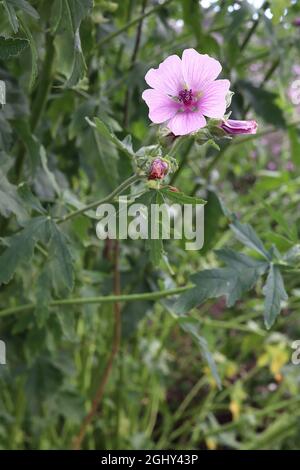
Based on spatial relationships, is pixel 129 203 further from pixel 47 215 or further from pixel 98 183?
pixel 98 183

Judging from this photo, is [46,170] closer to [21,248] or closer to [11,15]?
[21,248]

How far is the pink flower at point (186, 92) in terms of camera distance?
0.47 metres

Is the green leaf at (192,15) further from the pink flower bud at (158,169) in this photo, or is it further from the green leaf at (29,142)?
the pink flower bud at (158,169)

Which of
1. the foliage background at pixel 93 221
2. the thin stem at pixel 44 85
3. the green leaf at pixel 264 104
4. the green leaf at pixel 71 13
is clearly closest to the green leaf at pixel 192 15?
the foliage background at pixel 93 221

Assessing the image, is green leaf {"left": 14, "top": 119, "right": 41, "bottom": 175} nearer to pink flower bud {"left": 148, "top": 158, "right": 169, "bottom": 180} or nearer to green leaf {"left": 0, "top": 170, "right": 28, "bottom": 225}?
green leaf {"left": 0, "top": 170, "right": 28, "bottom": 225}

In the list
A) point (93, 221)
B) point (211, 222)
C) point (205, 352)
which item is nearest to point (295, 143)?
point (211, 222)

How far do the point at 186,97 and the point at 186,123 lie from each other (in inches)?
1.0

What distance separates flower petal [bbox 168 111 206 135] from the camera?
1.54 ft

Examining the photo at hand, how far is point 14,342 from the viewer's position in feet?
3.28

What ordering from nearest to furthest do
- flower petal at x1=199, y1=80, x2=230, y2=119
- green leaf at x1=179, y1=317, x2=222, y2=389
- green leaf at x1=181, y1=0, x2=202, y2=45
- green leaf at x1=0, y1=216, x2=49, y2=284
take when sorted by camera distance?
flower petal at x1=199, y1=80, x2=230, y2=119 → green leaf at x1=0, y1=216, x2=49, y2=284 → green leaf at x1=179, y1=317, x2=222, y2=389 → green leaf at x1=181, y1=0, x2=202, y2=45

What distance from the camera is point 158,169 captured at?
0.49 meters

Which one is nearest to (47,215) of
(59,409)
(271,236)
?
(271,236)

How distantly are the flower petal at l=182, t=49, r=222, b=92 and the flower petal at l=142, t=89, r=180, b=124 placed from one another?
2 centimetres

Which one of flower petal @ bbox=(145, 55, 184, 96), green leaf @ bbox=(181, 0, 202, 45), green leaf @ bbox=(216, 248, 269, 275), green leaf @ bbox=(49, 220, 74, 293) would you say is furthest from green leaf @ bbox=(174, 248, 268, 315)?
green leaf @ bbox=(181, 0, 202, 45)
